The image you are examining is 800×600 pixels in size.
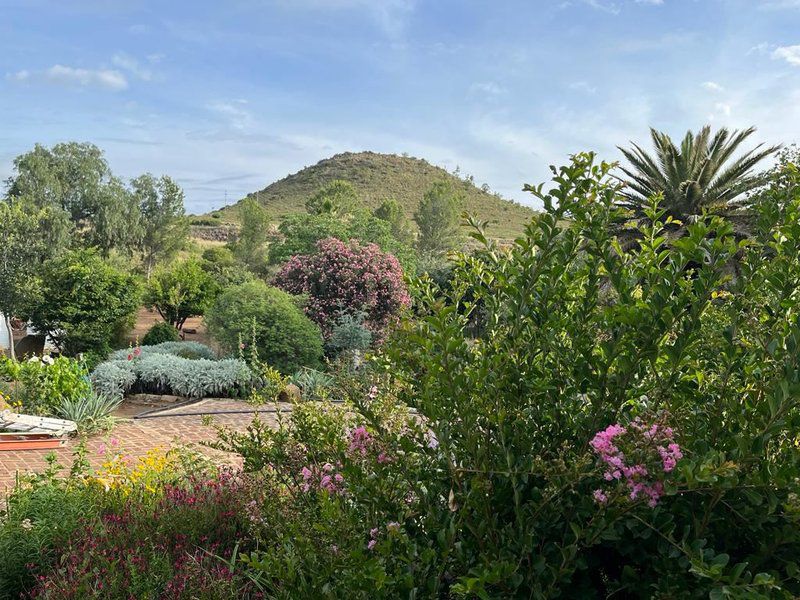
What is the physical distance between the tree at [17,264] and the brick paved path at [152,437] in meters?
8.39

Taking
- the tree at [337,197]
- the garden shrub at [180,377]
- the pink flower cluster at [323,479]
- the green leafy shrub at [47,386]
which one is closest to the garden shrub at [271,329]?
the garden shrub at [180,377]

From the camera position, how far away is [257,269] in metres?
32.3

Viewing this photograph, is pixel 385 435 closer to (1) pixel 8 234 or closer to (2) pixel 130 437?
(2) pixel 130 437

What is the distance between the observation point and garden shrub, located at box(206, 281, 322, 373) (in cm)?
1305

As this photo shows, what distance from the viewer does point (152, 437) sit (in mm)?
8180

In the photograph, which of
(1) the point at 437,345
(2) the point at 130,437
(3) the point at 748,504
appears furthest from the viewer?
(2) the point at 130,437

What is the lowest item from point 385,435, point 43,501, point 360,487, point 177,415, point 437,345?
point 177,415

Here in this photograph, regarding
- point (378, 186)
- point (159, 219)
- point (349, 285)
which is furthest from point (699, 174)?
point (378, 186)

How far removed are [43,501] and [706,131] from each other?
15.3 m

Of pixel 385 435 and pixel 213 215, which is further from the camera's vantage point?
pixel 213 215

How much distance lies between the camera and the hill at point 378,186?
2647 inches

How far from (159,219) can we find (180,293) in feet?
69.1

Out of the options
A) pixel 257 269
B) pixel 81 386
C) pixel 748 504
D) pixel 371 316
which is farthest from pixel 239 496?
pixel 257 269

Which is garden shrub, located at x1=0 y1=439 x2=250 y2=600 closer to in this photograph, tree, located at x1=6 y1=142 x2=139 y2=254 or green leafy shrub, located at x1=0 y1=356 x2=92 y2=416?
green leafy shrub, located at x1=0 y1=356 x2=92 y2=416
